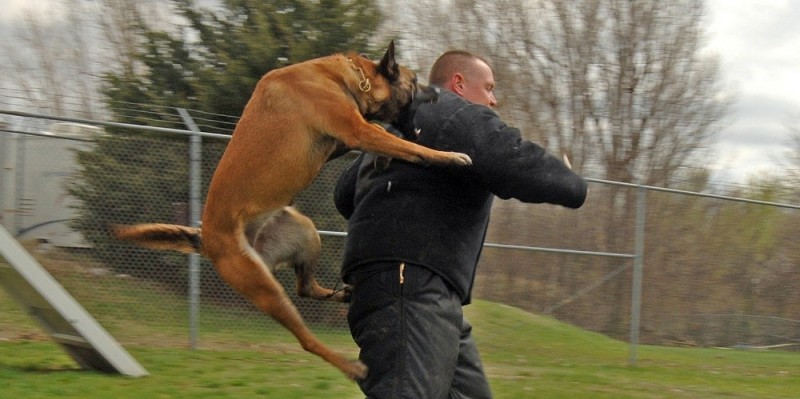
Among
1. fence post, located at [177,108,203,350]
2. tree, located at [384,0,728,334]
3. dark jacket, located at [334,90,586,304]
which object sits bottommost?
tree, located at [384,0,728,334]

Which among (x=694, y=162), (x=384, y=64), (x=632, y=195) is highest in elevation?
(x=384, y=64)

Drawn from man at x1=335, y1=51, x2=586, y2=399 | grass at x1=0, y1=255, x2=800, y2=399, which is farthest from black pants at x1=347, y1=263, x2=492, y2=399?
grass at x1=0, y1=255, x2=800, y2=399

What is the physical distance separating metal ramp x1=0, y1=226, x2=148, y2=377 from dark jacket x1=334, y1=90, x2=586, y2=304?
12.1 feet

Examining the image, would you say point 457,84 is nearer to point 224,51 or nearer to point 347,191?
point 347,191

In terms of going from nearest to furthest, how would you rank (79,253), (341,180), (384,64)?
(384,64) → (341,180) → (79,253)

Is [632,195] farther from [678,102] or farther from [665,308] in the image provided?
[678,102]

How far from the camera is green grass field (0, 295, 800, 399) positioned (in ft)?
22.8

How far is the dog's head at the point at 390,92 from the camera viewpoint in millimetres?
3617

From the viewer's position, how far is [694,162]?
17938mm

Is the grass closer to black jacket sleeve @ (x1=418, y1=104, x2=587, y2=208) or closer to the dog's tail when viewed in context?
the dog's tail

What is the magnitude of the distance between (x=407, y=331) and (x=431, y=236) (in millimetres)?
334

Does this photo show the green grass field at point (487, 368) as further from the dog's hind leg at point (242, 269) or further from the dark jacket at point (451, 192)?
the dark jacket at point (451, 192)

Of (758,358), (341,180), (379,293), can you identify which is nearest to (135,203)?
(341,180)

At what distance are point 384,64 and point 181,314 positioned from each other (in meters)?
5.74
